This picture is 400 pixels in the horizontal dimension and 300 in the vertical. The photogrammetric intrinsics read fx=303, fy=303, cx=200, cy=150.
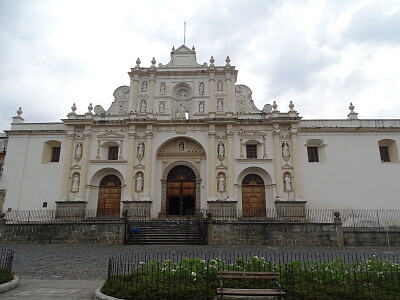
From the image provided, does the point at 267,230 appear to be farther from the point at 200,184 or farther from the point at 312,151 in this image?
the point at 312,151

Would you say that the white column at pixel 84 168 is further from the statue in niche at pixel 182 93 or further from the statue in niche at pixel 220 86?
the statue in niche at pixel 220 86

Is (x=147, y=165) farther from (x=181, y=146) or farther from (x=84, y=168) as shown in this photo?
(x=84, y=168)

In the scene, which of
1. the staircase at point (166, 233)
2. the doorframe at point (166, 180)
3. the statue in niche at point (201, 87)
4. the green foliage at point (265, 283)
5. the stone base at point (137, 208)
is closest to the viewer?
the green foliage at point (265, 283)

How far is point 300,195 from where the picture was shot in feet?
71.4

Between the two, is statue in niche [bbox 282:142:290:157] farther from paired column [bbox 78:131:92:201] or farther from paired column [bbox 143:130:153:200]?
paired column [bbox 78:131:92:201]

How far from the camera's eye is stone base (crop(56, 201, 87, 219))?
2173 centimetres

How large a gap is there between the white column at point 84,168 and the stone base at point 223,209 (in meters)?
9.39

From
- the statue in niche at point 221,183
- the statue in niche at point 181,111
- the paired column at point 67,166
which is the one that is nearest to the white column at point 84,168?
the paired column at point 67,166

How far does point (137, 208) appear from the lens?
21.8 meters

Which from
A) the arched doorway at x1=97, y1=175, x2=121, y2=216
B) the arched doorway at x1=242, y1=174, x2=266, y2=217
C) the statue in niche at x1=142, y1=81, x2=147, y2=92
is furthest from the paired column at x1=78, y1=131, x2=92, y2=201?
the arched doorway at x1=242, y1=174, x2=266, y2=217

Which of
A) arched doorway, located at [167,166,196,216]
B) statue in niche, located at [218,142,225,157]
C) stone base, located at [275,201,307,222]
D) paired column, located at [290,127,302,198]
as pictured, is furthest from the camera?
arched doorway, located at [167,166,196,216]

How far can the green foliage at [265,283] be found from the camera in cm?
577

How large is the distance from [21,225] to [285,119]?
740 inches

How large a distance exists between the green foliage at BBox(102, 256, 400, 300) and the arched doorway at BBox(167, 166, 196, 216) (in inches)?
637
